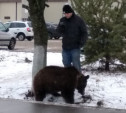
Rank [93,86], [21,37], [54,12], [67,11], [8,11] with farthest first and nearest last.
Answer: [8,11] < [54,12] < [21,37] < [93,86] < [67,11]

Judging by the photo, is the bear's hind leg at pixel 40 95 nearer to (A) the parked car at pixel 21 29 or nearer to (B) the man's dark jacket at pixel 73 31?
(B) the man's dark jacket at pixel 73 31

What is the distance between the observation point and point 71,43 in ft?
30.5

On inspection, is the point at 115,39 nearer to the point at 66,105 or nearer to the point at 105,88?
the point at 105,88

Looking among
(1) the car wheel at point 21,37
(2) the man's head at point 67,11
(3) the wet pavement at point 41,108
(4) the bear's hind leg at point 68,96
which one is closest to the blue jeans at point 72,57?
(2) the man's head at point 67,11

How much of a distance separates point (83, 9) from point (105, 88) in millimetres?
3217

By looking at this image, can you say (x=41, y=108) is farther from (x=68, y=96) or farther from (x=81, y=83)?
(x=81, y=83)

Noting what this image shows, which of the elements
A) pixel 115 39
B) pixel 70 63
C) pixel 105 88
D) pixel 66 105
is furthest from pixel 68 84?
pixel 115 39

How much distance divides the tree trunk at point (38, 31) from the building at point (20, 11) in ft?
159

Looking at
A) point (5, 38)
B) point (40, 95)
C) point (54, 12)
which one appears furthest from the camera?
point (54, 12)

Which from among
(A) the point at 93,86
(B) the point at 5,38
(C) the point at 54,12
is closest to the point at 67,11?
(A) the point at 93,86

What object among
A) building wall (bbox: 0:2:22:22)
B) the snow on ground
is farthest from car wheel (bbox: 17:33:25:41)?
the snow on ground

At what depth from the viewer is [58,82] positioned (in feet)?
27.8

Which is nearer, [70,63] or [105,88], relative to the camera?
[70,63]

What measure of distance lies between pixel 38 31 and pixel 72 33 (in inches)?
32.3
